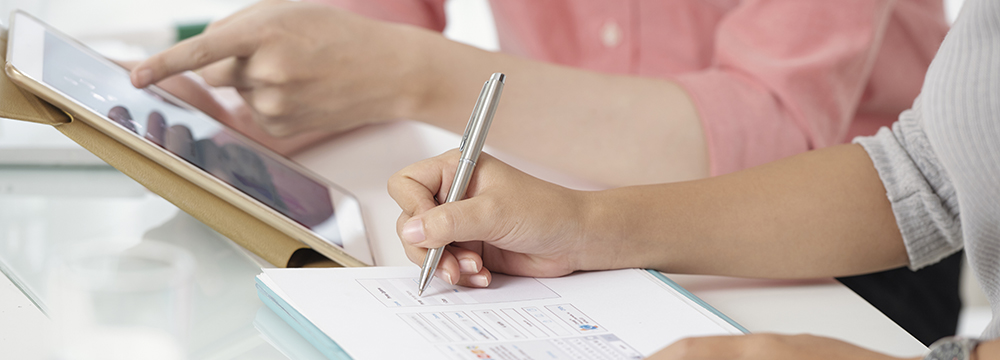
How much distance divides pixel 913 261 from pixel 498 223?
321mm

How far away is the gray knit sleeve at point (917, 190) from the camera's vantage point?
476mm

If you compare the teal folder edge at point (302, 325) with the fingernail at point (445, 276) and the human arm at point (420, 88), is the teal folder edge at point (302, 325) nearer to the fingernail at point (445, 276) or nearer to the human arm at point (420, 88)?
the fingernail at point (445, 276)

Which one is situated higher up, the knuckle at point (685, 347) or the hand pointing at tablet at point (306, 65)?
the hand pointing at tablet at point (306, 65)

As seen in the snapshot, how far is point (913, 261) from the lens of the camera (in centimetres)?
51

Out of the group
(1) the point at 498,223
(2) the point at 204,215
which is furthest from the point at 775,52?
(2) the point at 204,215

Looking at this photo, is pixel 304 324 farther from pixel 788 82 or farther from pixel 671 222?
pixel 788 82

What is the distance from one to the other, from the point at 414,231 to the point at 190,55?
24 cm

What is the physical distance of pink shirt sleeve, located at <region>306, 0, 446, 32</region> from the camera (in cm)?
77

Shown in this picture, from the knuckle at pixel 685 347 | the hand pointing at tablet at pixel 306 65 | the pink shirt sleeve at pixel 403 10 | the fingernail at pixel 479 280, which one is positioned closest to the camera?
the knuckle at pixel 685 347

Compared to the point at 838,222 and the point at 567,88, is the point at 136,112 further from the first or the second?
the point at 838,222

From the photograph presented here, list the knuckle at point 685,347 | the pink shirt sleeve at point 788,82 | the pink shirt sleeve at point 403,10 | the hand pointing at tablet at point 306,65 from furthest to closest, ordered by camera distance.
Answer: the pink shirt sleeve at point 403,10
the pink shirt sleeve at point 788,82
the hand pointing at tablet at point 306,65
the knuckle at point 685,347

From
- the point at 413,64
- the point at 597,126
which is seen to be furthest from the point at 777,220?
the point at 413,64

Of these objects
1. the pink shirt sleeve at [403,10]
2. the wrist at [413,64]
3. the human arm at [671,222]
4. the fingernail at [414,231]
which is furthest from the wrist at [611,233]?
the pink shirt sleeve at [403,10]

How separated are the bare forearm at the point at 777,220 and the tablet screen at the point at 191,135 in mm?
218
